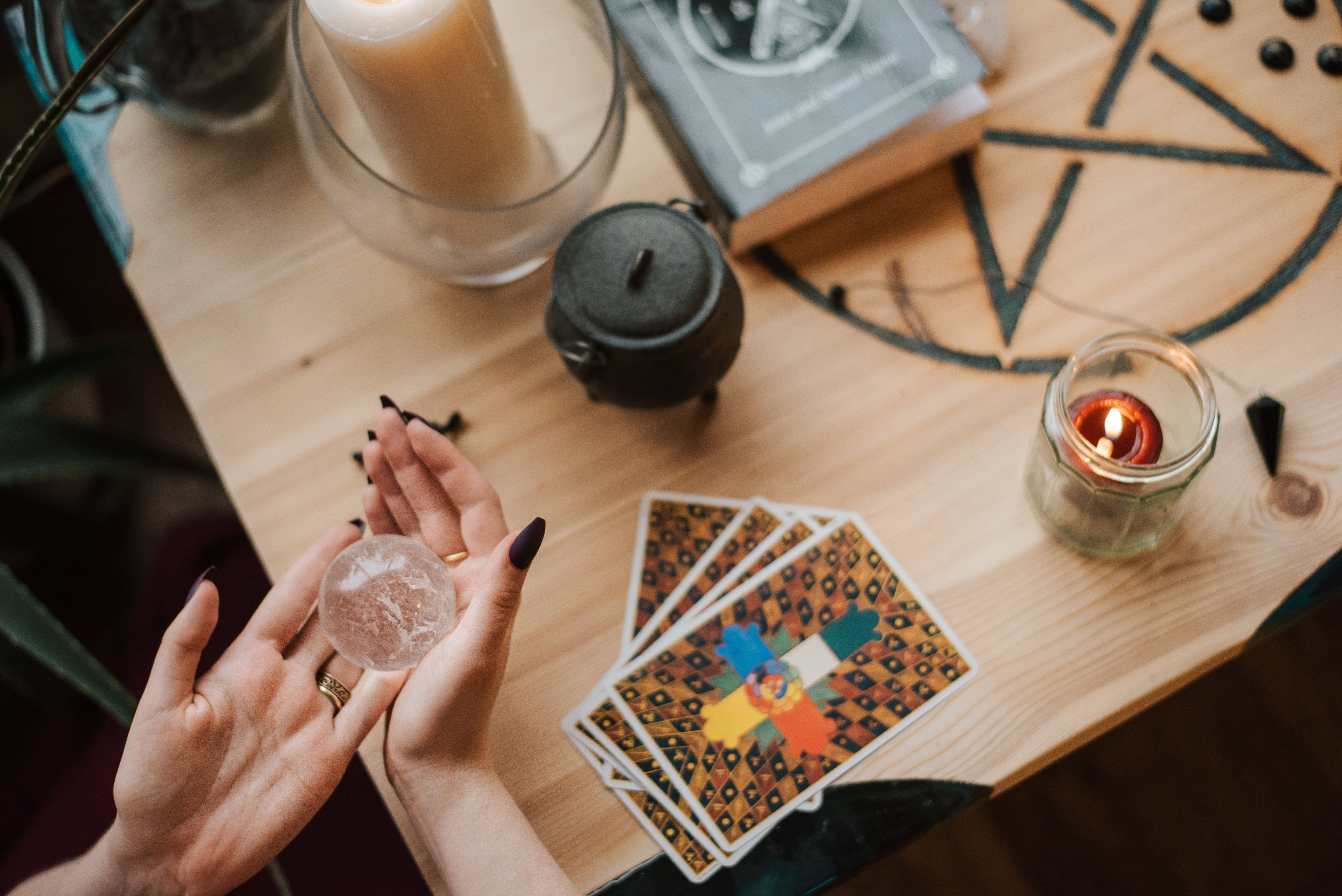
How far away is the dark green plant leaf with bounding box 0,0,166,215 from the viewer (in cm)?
67

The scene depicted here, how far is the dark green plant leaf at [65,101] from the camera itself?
0.67 meters

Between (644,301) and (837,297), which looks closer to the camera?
(644,301)

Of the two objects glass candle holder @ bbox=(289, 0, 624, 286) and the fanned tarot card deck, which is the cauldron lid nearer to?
glass candle holder @ bbox=(289, 0, 624, 286)

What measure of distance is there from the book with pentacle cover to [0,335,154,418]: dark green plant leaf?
73cm

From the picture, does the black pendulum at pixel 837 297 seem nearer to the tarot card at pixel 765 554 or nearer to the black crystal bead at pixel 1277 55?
the tarot card at pixel 765 554

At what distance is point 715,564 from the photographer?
2.90 feet

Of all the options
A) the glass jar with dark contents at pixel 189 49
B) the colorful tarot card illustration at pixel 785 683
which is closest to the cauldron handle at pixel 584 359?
the colorful tarot card illustration at pixel 785 683

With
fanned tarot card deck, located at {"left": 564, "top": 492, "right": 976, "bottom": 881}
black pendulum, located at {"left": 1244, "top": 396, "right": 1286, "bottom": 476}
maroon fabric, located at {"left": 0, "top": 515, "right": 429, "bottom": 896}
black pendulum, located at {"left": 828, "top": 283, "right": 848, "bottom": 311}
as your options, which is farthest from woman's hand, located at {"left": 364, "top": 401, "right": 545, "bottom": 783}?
black pendulum, located at {"left": 1244, "top": 396, "right": 1286, "bottom": 476}

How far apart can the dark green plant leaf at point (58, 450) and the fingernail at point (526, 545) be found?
673 millimetres

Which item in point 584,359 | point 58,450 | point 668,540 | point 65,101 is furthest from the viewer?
point 58,450

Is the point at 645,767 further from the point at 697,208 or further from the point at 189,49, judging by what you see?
the point at 189,49

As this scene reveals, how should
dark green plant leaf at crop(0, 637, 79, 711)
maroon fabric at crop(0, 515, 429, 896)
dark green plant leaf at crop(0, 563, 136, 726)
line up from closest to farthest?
dark green plant leaf at crop(0, 563, 136, 726) → maroon fabric at crop(0, 515, 429, 896) → dark green plant leaf at crop(0, 637, 79, 711)

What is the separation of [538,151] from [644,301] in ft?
0.89

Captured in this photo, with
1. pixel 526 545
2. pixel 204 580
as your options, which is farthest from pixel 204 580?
pixel 526 545
